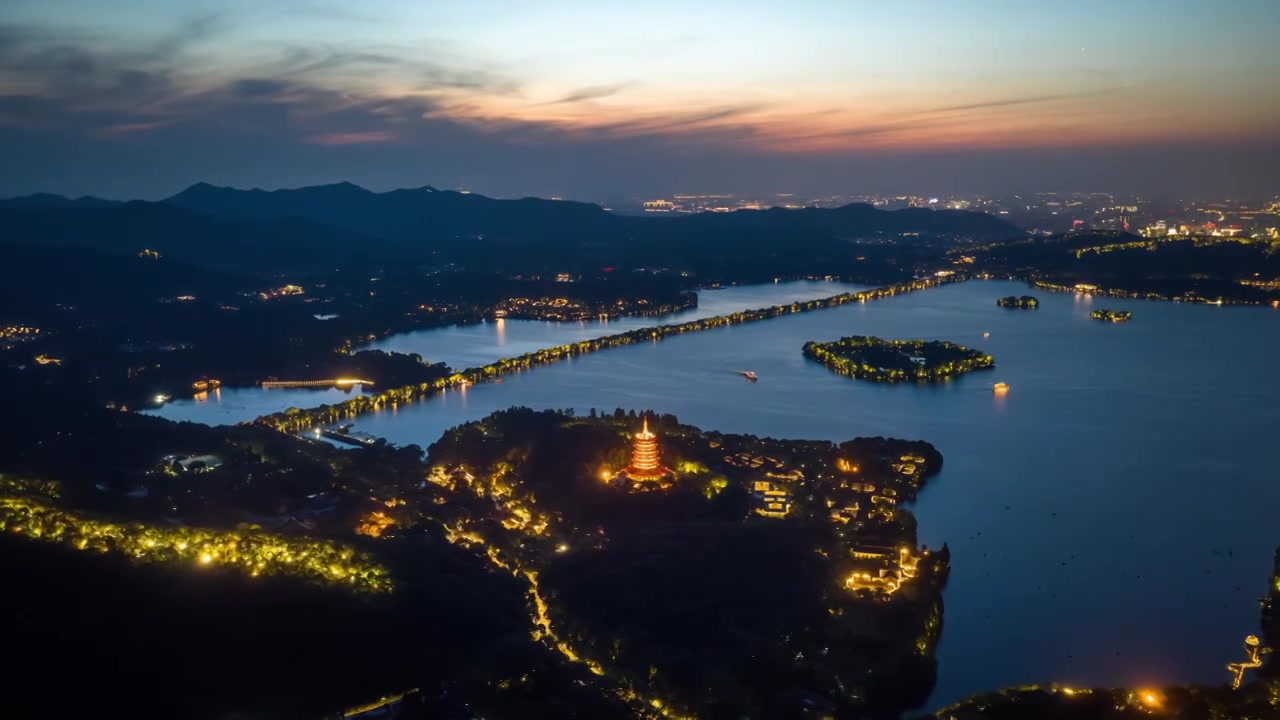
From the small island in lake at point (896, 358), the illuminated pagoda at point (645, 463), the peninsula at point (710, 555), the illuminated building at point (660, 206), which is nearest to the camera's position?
the peninsula at point (710, 555)

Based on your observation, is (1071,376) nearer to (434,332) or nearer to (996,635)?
(996,635)

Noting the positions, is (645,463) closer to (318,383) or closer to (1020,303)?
(318,383)

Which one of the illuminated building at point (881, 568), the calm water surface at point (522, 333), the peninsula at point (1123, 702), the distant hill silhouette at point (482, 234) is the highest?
the distant hill silhouette at point (482, 234)

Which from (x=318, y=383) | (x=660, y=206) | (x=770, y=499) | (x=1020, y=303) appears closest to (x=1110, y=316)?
(x=1020, y=303)

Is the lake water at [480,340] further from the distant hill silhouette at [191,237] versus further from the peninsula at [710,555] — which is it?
the distant hill silhouette at [191,237]

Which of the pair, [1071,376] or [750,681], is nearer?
[750,681]

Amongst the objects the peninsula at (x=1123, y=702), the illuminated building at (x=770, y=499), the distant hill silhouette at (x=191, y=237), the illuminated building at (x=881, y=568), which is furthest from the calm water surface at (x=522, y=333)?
the distant hill silhouette at (x=191, y=237)

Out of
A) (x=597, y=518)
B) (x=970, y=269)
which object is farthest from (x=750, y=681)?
(x=970, y=269)

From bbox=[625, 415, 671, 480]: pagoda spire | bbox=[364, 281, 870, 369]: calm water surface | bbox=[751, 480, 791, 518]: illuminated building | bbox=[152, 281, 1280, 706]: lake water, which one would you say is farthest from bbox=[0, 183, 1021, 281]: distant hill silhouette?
bbox=[751, 480, 791, 518]: illuminated building
